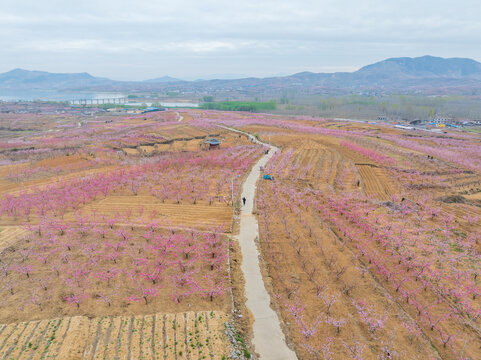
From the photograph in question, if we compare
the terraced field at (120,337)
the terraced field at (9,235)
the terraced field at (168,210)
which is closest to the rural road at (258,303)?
the terraced field at (120,337)

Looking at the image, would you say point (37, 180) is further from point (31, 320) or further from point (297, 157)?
point (297, 157)

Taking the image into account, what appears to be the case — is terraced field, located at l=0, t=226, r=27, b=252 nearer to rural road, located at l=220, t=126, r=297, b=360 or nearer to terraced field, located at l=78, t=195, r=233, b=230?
terraced field, located at l=78, t=195, r=233, b=230

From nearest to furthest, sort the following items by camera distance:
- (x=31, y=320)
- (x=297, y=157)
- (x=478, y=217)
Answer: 1. (x=31, y=320)
2. (x=478, y=217)
3. (x=297, y=157)

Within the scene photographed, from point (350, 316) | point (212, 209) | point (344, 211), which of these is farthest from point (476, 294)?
point (212, 209)

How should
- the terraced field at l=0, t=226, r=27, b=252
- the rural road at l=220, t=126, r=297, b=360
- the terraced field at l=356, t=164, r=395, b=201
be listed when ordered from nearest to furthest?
the rural road at l=220, t=126, r=297, b=360, the terraced field at l=0, t=226, r=27, b=252, the terraced field at l=356, t=164, r=395, b=201

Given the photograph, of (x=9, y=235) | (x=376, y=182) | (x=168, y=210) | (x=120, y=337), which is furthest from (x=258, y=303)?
(x=376, y=182)

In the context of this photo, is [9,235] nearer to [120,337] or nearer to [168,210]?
[168,210]

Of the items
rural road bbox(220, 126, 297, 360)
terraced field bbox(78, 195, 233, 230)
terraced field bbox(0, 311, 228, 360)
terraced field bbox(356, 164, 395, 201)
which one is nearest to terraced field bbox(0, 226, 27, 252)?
terraced field bbox(78, 195, 233, 230)
